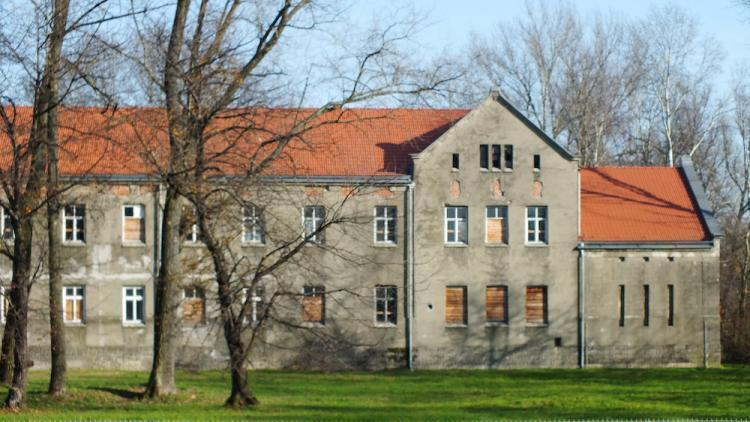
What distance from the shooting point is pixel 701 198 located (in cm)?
4897

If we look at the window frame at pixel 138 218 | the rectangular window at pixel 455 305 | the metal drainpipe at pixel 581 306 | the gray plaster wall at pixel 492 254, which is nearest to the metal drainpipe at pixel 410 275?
the gray plaster wall at pixel 492 254

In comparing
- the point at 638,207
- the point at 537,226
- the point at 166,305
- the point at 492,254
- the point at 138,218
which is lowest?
the point at 166,305

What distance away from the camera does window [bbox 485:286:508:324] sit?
152 feet

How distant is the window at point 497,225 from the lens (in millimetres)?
46438

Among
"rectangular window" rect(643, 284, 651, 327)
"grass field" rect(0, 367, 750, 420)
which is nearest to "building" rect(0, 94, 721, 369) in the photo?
"rectangular window" rect(643, 284, 651, 327)

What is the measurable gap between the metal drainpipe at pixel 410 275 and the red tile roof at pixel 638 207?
653 centimetres

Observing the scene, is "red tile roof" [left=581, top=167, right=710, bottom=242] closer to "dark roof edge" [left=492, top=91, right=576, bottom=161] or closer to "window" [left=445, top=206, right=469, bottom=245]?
"dark roof edge" [left=492, top=91, right=576, bottom=161]

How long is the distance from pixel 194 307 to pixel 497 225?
11.5 m

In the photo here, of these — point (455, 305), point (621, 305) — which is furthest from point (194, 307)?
point (621, 305)

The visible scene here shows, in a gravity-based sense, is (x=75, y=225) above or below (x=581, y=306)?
above

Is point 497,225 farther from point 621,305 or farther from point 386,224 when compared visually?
point 621,305

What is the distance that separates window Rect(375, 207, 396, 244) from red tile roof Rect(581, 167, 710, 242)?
714cm

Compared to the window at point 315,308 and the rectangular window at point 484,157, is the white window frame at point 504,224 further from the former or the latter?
the window at point 315,308

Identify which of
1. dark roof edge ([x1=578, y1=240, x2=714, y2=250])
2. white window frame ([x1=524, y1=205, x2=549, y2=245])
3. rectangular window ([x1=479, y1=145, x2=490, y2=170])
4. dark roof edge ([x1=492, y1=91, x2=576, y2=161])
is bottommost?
dark roof edge ([x1=578, y1=240, x2=714, y2=250])
